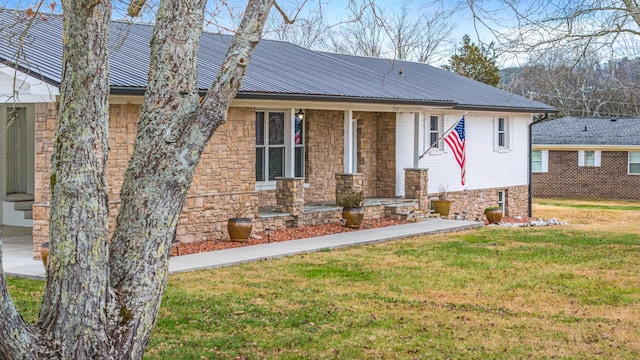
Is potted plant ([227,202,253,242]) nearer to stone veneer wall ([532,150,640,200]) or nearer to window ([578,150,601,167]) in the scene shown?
window ([578,150,601,167])

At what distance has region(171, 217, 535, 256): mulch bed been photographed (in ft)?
47.6

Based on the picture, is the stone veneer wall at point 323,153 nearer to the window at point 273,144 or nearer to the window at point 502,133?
the window at point 273,144

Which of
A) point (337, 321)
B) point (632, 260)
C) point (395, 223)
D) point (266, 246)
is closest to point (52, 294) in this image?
point (337, 321)

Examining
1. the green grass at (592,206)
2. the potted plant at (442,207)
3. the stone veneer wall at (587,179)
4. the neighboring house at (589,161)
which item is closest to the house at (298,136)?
the potted plant at (442,207)

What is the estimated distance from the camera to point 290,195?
1722cm

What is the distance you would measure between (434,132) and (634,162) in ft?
56.9

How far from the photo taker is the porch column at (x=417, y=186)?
2105 centimetres

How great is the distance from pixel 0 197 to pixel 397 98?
354 inches

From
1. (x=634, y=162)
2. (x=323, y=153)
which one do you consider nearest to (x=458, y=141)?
(x=323, y=153)

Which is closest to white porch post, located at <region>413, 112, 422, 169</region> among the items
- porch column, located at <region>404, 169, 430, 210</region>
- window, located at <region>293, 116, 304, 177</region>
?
porch column, located at <region>404, 169, 430, 210</region>

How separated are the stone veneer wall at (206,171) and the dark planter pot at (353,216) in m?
2.39

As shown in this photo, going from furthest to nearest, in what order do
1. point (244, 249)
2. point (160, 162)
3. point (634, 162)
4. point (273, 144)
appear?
1. point (634, 162)
2. point (273, 144)
3. point (244, 249)
4. point (160, 162)

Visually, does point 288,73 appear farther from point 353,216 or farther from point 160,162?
point 160,162

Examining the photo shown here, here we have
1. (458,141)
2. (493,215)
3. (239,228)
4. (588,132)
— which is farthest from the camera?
(588,132)
